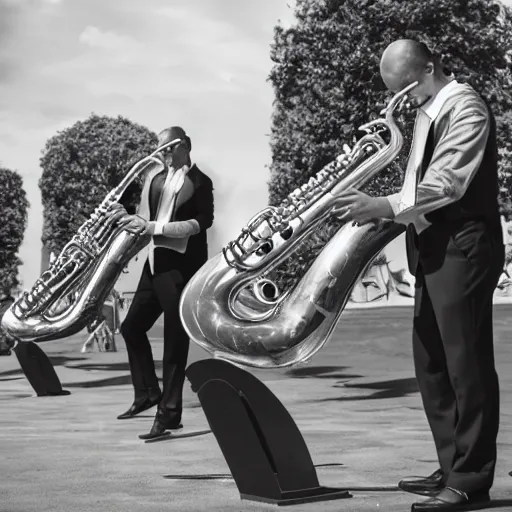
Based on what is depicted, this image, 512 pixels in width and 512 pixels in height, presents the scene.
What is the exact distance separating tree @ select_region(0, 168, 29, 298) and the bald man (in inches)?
1845

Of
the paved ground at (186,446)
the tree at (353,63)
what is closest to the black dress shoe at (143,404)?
the paved ground at (186,446)

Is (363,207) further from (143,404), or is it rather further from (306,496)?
(143,404)

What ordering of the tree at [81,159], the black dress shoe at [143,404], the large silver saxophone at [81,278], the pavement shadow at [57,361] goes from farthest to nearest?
the tree at [81,159]
the pavement shadow at [57,361]
the large silver saxophone at [81,278]
the black dress shoe at [143,404]

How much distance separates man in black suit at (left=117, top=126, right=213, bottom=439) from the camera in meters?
7.81

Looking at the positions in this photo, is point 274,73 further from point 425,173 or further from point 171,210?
point 425,173

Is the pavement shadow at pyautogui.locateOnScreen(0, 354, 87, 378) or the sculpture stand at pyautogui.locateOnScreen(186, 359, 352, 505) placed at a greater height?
the sculpture stand at pyautogui.locateOnScreen(186, 359, 352, 505)

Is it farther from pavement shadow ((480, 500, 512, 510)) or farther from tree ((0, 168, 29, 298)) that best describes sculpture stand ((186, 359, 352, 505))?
tree ((0, 168, 29, 298))

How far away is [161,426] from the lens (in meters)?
7.68

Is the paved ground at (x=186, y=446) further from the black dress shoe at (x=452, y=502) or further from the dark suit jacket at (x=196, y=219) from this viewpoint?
the dark suit jacket at (x=196, y=219)

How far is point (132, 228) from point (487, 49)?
1910 cm

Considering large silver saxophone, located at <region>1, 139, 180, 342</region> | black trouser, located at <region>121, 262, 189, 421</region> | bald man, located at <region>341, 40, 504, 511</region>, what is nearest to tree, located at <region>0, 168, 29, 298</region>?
large silver saxophone, located at <region>1, 139, 180, 342</region>

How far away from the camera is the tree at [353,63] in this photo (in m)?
25.4

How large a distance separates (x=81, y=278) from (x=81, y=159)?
43134 millimetres

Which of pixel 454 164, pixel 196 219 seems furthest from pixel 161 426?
pixel 454 164
